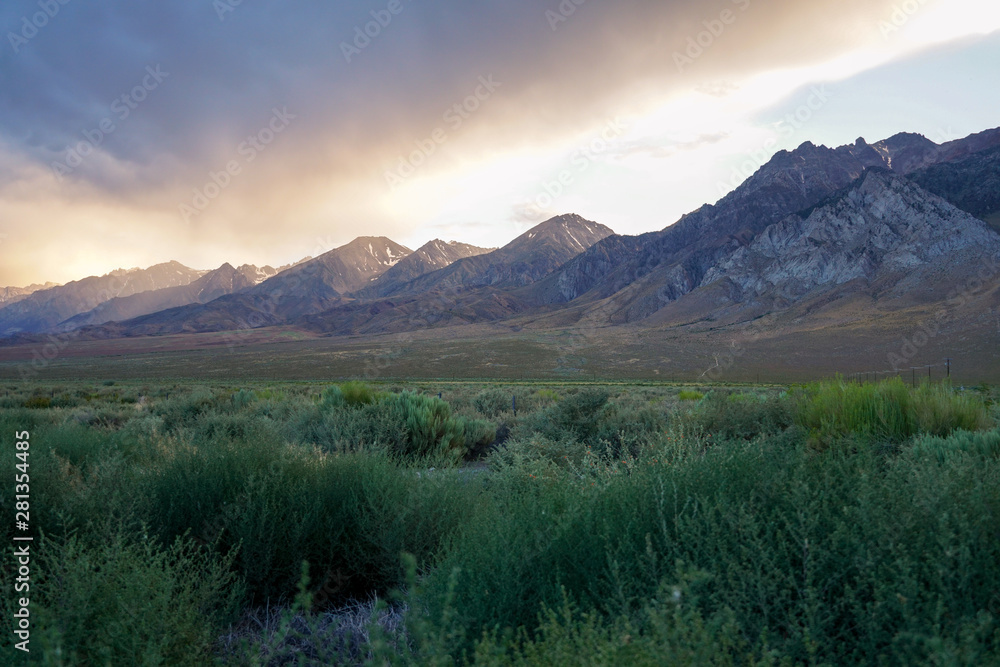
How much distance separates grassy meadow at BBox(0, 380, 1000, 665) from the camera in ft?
8.39

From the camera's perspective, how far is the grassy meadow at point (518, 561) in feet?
8.39

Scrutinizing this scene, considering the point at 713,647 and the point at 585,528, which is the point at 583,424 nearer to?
the point at 585,528

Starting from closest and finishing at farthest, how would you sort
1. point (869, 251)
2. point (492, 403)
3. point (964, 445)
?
point (964, 445) < point (492, 403) < point (869, 251)

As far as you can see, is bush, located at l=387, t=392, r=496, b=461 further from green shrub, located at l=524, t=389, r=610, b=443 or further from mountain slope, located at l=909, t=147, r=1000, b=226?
mountain slope, located at l=909, t=147, r=1000, b=226

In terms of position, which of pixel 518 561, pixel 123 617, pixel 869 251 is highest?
A: pixel 123 617

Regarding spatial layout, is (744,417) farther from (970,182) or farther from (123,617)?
(970,182)

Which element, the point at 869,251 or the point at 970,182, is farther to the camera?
the point at 970,182

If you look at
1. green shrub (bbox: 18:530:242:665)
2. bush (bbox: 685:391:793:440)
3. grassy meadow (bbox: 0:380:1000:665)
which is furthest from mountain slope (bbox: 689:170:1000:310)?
green shrub (bbox: 18:530:242:665)

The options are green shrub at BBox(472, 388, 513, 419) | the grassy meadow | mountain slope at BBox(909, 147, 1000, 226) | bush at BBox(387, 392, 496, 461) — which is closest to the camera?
the grassy meadow

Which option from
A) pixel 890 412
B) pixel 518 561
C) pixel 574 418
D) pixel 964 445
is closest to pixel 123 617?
pixel 518 561

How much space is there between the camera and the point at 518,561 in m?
3.41

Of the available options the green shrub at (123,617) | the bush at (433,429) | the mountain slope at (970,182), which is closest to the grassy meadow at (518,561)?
the green shrub at (123,617)

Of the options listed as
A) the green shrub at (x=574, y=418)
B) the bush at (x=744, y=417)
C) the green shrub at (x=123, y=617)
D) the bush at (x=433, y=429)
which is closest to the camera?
the green shrub at (x=123, y=617)

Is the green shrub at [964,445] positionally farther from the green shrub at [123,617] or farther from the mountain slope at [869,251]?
the mountain slope at [869,251]
